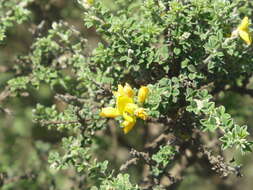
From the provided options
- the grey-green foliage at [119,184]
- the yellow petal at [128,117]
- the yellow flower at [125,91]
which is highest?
the yellow flower at [125,91]

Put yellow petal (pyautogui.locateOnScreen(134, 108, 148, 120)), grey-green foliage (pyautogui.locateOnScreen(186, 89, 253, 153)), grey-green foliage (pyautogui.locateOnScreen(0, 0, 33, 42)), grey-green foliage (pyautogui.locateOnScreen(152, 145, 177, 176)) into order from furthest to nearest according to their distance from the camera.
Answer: grey-green foliage (pyautogui.locateOnScreen(0, 0, 33, 42)) → grey-green foliage (pyautogui.locateOnScreen(152, 145, 177, 176)) → yellow petal (pyautogui.locateOnScreen(134, 108, 148, 120)) → grey-green foliage (pyautogui.locateOnScreen(186, 89, 253, 153))

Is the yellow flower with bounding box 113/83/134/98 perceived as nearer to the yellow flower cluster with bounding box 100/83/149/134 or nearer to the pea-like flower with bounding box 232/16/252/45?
the yellow flower cluster with bounding box 100/83/149/134

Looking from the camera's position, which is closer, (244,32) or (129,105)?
(129,105)

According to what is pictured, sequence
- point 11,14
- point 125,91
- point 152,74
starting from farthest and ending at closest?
1. point 11,14
2. point 152,74
3. point 125,91

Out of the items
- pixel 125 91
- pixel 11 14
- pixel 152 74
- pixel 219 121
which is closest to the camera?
pixel 219 121

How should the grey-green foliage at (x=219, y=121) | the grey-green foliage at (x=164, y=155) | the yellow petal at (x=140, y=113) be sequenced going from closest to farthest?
the grey-green foliage at (x=219, y=121), the yellow petal at (x=140, y=113), the grey-green foliage at (x=164, y=155)

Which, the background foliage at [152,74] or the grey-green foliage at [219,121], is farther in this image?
the background foliage at [152,74]

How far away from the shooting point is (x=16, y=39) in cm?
324

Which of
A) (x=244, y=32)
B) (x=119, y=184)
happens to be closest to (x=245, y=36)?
(x=244, y=32)

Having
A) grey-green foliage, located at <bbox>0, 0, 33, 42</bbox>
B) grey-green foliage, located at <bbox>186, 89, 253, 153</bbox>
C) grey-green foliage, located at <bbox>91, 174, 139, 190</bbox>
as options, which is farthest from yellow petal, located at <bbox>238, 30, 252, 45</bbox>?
grey-green foliage, located at <bbox>0, 0, 33, 42</bbox>

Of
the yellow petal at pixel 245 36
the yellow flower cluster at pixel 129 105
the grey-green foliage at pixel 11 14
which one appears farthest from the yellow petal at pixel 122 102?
the grey-green foliage at pixel 11 14

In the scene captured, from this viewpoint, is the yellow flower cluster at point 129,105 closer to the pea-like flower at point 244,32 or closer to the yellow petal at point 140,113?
the yellow petal at point 140,113

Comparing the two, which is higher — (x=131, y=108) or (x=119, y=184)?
(x=131, y=108)

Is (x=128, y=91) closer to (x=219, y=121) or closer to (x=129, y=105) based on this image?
(x=129, y=105)
